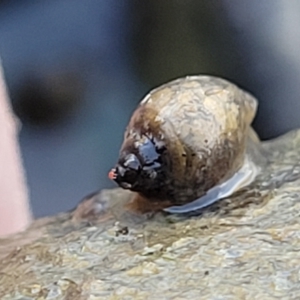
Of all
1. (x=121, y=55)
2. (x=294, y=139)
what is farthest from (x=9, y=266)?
(x=121, y=55)

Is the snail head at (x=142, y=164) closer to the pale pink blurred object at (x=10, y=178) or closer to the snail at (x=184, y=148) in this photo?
the snail at (x=184, y=148)

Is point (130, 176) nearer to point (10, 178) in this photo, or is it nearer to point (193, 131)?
point (193, 131)

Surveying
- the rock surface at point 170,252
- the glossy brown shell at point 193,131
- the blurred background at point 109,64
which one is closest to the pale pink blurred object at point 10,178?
the blurred background at point 109,64

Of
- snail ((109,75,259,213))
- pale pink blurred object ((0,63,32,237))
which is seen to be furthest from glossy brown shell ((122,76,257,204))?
pale pink blurred object ((0,63,32,237))

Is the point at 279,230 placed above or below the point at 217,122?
below

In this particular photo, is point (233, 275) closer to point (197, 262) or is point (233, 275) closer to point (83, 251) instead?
point (197, 262)

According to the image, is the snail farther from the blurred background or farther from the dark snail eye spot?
the blurred background

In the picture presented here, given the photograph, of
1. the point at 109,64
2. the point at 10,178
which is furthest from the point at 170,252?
the point at 109,64

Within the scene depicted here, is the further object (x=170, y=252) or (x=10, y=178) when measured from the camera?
(x=10, y=178)
